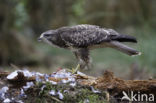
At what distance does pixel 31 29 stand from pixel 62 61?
9.02 meters

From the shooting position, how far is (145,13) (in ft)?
68.6

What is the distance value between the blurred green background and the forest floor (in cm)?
130

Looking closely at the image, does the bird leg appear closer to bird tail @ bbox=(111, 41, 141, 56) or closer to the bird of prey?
the bird of prey

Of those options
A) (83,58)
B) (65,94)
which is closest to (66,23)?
(83,58)

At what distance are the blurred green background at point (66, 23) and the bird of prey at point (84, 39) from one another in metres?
0.92

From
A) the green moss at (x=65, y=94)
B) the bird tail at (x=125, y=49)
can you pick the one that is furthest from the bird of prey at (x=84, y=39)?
the green moss at (x=65, y=94)

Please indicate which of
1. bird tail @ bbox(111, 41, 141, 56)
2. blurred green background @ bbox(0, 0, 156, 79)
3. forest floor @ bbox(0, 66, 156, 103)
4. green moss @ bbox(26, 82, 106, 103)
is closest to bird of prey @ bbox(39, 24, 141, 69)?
bird tail @ bbox(111, 41, 141, 56)

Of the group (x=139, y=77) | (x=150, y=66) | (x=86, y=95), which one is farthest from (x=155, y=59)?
(x=86, y=95)

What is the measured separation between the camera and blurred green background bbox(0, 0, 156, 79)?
10914 millimetres

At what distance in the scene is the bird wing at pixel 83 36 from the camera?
552 cm

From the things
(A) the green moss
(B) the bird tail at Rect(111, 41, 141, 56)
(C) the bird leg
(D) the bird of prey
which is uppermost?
(D) the bird of prey

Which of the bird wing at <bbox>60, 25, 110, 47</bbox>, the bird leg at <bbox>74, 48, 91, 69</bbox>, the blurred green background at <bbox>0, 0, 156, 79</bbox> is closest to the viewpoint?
the bird leg at <bbox>74, 48, 91, 69</bbox>

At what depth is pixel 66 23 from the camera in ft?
63.6

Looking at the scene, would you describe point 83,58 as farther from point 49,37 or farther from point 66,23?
point 66,23
